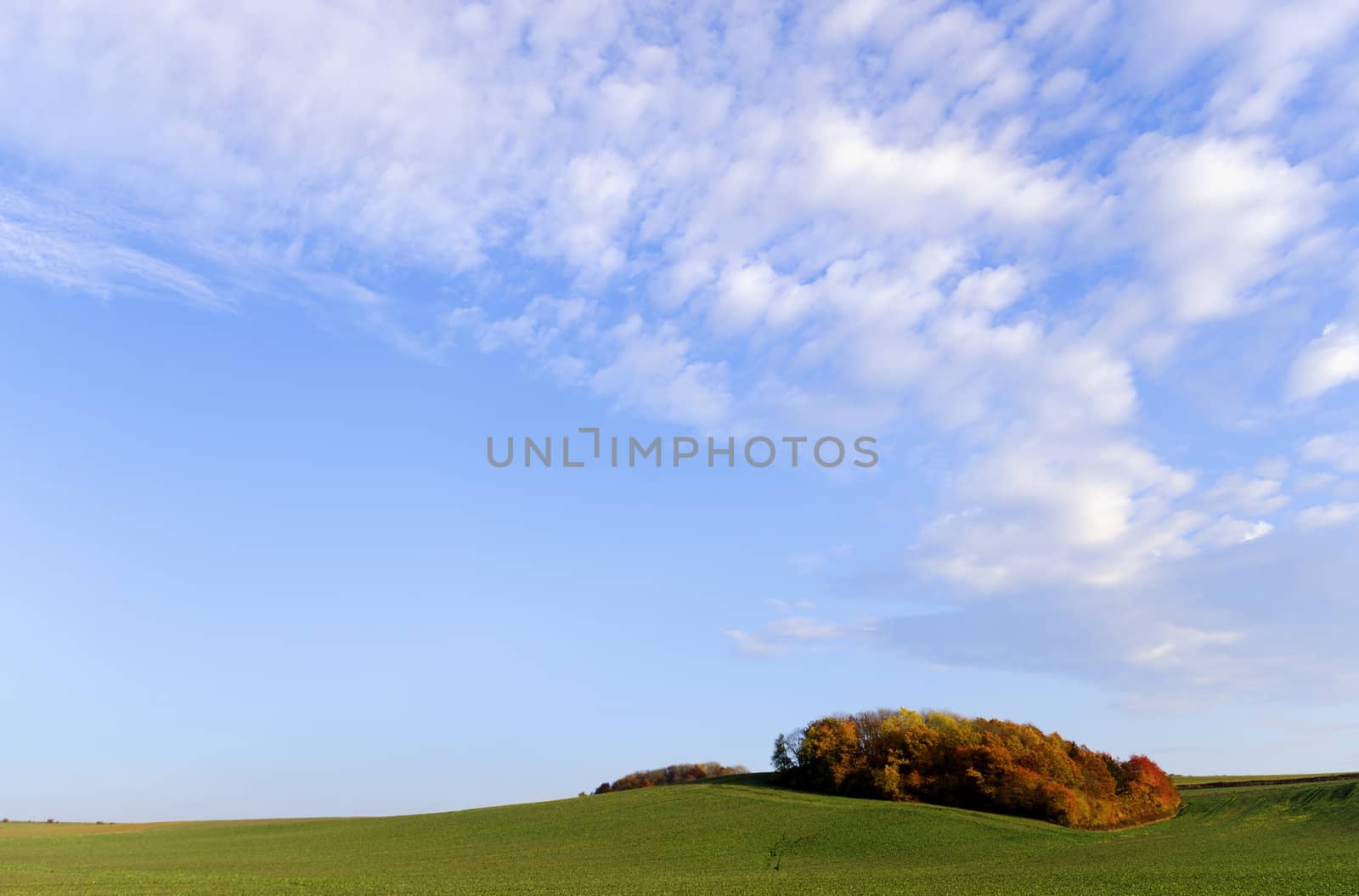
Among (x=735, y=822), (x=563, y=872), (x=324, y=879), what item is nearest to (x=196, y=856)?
(x=324, y=879)

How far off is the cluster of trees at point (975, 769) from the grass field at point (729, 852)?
→ 3.94 metres

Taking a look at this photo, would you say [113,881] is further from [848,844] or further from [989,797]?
[989,797]

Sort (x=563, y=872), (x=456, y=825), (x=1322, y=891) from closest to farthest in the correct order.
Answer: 1. (x=1322, y=891)
2. (x=563, y=872)
3. (x=456, y=825)

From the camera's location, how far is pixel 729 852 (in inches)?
2130

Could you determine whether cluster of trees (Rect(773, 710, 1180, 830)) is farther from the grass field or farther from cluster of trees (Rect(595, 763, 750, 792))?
cluster of trees (Rect(595, 763, 750, 792))

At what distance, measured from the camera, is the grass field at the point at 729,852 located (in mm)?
38312

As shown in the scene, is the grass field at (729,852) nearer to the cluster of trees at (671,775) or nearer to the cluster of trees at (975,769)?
the cluster of trees at (975,769)

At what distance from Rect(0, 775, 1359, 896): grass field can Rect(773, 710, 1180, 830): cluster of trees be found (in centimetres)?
394

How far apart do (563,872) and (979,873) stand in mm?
21158

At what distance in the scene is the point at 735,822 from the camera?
63688 mm

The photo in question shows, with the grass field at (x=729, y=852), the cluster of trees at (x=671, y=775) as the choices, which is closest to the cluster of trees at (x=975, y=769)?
the grass field at (x=729, y=852)

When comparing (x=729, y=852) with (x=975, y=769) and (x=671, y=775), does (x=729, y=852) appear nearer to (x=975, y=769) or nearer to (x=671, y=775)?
(x=975, y=769)

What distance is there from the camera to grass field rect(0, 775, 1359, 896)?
38312 millimetres

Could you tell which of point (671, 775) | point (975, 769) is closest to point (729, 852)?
point (975, 769)
